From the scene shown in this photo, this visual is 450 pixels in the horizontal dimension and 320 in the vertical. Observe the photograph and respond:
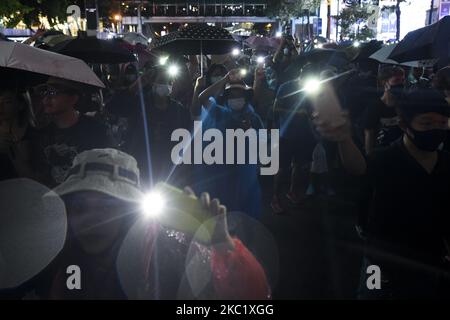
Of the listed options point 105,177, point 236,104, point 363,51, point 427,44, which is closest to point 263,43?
point 363,51

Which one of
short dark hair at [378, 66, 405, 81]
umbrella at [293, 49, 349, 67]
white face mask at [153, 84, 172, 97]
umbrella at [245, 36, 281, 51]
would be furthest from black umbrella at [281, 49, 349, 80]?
umbrella at [245, 36, 281, 51]

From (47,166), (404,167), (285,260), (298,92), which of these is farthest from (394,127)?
(47,166)

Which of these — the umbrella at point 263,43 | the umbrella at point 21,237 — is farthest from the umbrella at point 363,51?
the umbrella at point 263,43

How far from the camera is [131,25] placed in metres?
Result: 97.2

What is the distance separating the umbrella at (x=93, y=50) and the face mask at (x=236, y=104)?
3.62 meters

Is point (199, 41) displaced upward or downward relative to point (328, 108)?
upward

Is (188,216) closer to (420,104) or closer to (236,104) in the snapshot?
(420,104)

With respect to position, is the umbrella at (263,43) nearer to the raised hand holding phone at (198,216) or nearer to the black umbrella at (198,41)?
the black umbrella at (198,41)

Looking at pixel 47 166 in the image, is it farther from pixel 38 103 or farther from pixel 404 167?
pixel 404 167

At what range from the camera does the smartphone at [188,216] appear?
1986mm

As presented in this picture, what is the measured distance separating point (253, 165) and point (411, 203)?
2.33 meters

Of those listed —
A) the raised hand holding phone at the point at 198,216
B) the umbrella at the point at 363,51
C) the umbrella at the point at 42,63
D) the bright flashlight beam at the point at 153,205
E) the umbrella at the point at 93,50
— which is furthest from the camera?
the umbrella at the point at 363,51

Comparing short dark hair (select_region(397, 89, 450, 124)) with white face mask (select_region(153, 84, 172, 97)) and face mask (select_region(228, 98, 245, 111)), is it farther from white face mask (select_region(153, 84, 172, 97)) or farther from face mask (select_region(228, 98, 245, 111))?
white face mask (select_region(153, 84, 172, 97))

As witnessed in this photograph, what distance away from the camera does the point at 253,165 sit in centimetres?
517
